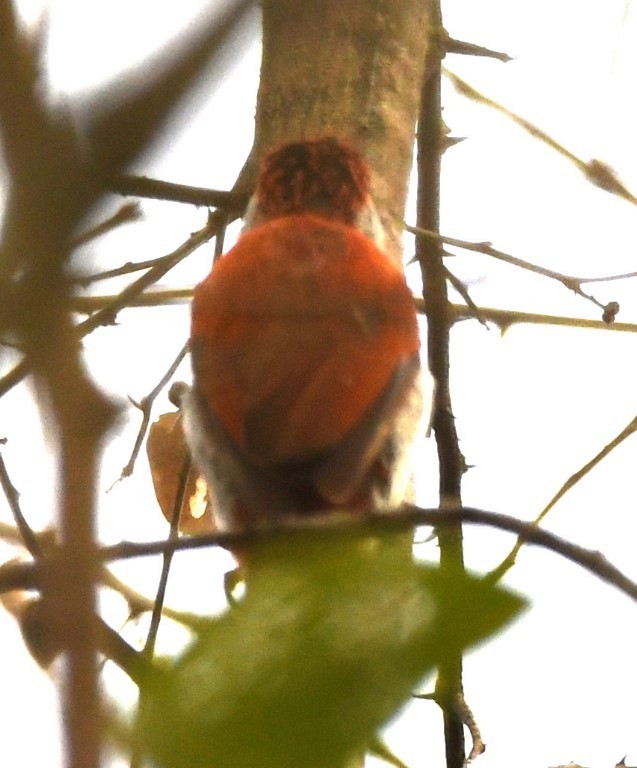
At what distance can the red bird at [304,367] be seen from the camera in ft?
6.91

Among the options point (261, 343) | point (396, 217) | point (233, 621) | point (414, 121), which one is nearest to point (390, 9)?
point (414, 121)

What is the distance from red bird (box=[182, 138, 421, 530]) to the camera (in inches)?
82.9

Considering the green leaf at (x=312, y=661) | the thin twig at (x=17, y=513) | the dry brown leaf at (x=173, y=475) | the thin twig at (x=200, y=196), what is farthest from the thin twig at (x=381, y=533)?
the dry brown leaf at (x=173, y=475)

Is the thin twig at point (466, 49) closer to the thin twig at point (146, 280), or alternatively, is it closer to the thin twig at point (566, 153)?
the thin twig at point (566, 153)

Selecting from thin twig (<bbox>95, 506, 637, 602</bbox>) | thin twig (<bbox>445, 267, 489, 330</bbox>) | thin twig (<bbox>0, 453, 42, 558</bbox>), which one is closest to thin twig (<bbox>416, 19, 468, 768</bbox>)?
thin twig (<bbox>445, 267, 489, 330</bbox>)

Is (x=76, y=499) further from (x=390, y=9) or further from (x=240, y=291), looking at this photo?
(x=390, y=9)

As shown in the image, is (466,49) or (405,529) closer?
(405,529)

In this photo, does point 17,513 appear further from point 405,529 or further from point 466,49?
point 466,49

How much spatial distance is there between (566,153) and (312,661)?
261cm

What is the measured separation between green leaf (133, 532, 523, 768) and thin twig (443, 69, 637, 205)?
6.73 ft

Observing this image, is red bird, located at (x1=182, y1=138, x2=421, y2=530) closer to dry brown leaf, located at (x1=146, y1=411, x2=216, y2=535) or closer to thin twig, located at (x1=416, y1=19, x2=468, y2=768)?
thin twig, located at (x1=416, y1=19, x2=468, y2=768)

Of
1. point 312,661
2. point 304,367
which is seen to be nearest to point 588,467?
point 304,367

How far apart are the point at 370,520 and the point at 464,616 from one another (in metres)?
0.22

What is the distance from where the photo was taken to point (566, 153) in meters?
3.08
